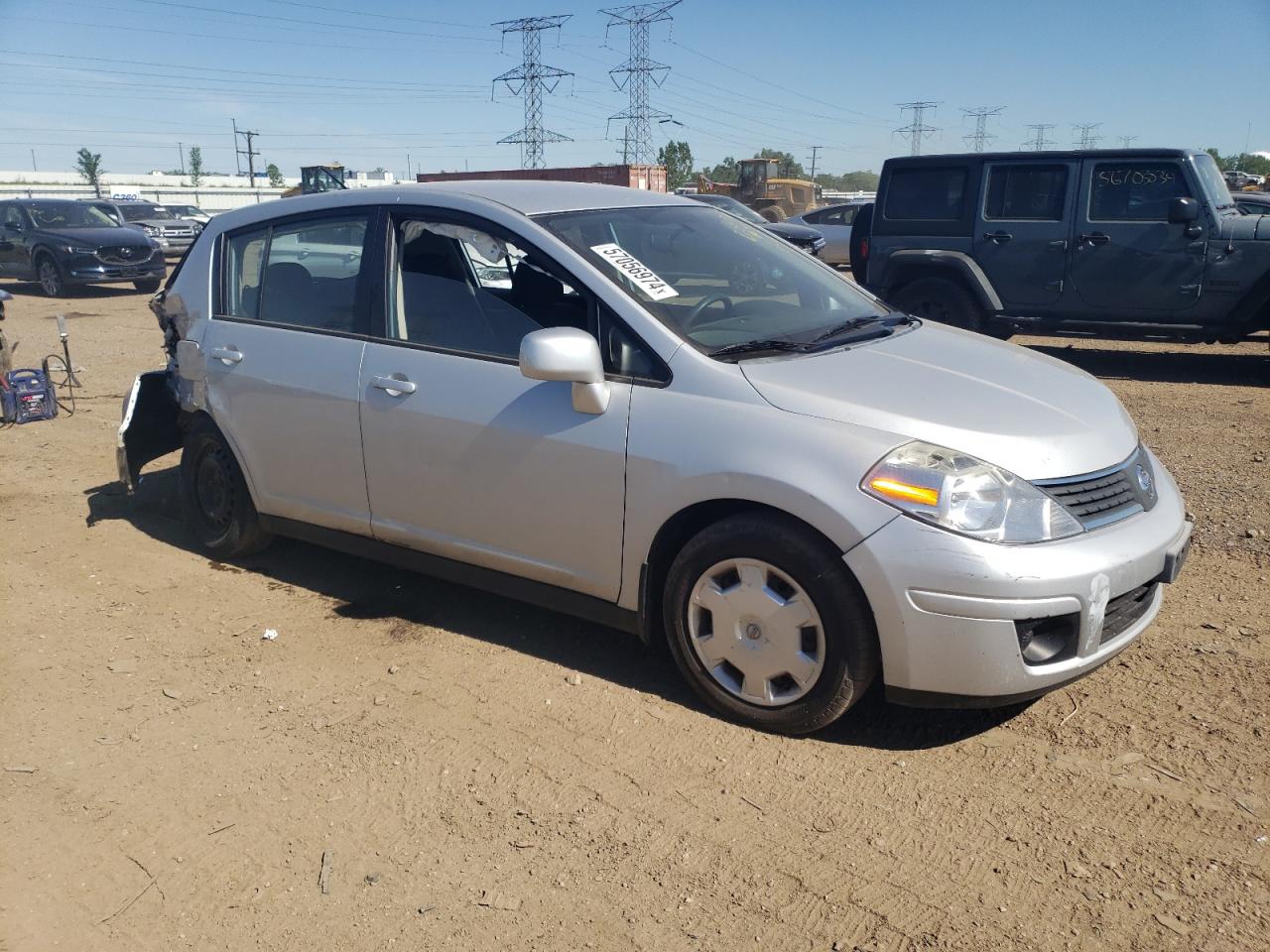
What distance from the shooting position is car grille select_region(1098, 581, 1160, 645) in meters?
3.17

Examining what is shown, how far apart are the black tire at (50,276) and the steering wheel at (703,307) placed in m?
17.6

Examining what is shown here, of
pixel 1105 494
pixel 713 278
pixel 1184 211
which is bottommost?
pixel 1105 494

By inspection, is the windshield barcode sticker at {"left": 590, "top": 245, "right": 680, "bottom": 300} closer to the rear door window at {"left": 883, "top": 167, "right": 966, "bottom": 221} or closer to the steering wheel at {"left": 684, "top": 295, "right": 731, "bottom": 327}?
the steering wheel at {"left": 684, "top": 295, "right": 731, "bottom": 327}

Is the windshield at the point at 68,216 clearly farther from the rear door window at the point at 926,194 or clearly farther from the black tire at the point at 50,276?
the rear door window at the point at 926,194

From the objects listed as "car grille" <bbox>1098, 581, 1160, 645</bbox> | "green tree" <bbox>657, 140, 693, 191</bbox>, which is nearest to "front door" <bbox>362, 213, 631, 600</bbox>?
"car grille" <bbox>1098, 581, 1160, 645</bbox>

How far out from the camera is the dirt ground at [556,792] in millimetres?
2627

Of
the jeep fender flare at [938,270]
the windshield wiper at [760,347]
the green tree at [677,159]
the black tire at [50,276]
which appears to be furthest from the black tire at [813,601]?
the green tree at [677,159]

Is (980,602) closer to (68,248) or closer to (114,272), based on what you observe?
(114,272)

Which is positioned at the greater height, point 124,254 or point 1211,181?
point 1211,181

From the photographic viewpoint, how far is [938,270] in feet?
33.6

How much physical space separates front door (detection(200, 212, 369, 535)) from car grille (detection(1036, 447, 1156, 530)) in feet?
8.80

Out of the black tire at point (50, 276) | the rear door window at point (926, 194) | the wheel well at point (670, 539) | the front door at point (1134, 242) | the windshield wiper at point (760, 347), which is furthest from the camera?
the black tire at point (50, 276)

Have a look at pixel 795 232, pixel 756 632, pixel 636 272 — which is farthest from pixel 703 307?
pixel 795 232

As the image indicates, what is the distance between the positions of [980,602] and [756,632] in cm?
72
